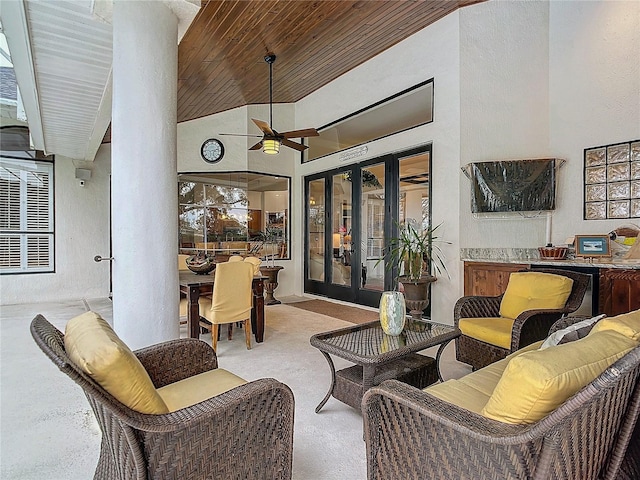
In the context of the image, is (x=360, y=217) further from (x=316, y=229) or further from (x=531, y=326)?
(x=531, y=326)

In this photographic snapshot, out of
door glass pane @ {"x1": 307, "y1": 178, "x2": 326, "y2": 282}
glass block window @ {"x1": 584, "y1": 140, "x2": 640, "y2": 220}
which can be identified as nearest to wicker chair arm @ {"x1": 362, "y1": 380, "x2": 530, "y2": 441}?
glass block window @ {"x1": 584, "y1": 140, "x2": 640, "y2": 220}

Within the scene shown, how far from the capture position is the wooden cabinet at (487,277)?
4008 mm

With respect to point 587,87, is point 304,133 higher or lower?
lower

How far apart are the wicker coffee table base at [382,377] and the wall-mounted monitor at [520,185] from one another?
2528 mm

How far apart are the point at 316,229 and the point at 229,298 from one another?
366cm

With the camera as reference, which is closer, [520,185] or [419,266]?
[520,185]

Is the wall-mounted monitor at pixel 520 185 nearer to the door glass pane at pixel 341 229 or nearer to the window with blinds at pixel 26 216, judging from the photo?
the door glass pane at pixel 341 229

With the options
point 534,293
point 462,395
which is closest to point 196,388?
point 462,395

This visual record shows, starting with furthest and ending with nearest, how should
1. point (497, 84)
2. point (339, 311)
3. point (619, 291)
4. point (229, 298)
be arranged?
1. point (339, 311)
2. point (497, 84)
3. point (229, 298)
4. point (619, 291)

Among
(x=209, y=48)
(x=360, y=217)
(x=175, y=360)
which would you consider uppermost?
(x=209, y=48)

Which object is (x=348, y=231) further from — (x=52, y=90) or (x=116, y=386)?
(x=116, y=386)

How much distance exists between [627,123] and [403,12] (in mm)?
2809

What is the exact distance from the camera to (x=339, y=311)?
5641 mm

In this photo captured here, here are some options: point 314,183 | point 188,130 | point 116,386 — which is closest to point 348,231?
point 314,183
